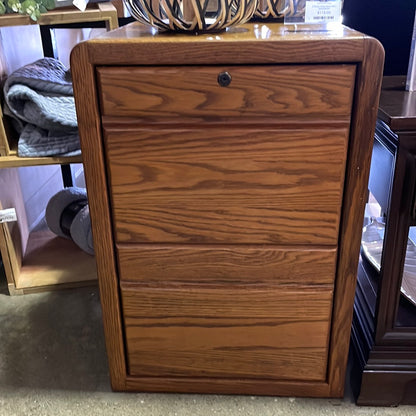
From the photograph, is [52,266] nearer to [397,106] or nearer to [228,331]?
[228,331]

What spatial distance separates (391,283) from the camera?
3.09 feet

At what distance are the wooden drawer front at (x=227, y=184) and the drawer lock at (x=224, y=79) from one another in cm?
8

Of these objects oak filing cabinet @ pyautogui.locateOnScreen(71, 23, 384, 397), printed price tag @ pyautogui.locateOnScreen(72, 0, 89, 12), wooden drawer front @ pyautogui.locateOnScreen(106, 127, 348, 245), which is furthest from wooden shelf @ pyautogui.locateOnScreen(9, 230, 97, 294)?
printed price tag @ pyautogui.locateOnScreen(72, 0, 89, 12)

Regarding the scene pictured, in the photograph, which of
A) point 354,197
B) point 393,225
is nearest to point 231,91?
point 354,197

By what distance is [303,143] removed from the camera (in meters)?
0.83

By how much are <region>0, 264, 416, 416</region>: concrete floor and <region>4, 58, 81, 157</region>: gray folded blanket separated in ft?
1.54

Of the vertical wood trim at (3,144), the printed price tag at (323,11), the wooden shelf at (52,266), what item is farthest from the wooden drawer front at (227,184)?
the wooden shelf at (52,266)

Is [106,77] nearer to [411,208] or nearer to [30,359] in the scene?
[411,208]

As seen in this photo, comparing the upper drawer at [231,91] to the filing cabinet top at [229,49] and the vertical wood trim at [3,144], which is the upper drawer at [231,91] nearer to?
the filing cabinet top at [229,49]

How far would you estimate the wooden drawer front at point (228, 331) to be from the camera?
958 millimetres

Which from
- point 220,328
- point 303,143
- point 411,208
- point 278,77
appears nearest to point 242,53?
point 278,77

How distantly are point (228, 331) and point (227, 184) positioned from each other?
0.32 metres

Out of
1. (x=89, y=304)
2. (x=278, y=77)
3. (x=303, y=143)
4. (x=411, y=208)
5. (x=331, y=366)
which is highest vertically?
(x=278, y=77)

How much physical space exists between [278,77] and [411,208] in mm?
344
